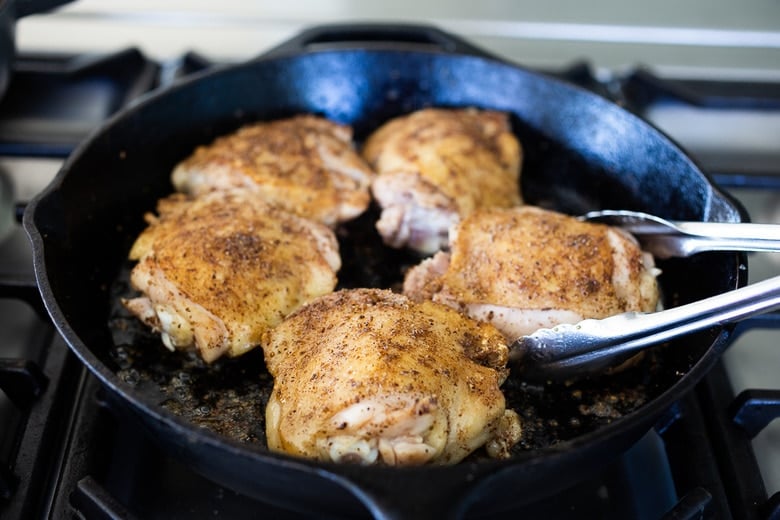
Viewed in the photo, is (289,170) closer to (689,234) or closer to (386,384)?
(386,384)

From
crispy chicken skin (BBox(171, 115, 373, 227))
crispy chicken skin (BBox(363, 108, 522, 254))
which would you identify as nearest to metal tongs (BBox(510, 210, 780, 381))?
crispy chicken skin (BBox(363, 108, 522, 254))

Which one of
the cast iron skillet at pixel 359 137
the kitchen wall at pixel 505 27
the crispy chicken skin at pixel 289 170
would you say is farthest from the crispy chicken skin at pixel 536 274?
the kitchen wall at pixel 505 27

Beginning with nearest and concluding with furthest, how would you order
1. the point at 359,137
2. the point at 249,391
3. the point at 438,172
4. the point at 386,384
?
the point at 386,384
the point at 249,391
the point at 438,172
the point at 359,137

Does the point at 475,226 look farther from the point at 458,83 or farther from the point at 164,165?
the point at 164,165

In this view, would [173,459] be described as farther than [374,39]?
No

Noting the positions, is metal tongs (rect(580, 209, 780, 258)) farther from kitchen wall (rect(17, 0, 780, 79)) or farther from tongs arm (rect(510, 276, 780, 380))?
kitchen wall (rect(17, 0, 780, 79))

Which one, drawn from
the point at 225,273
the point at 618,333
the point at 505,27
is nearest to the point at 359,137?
the point at 225,273
